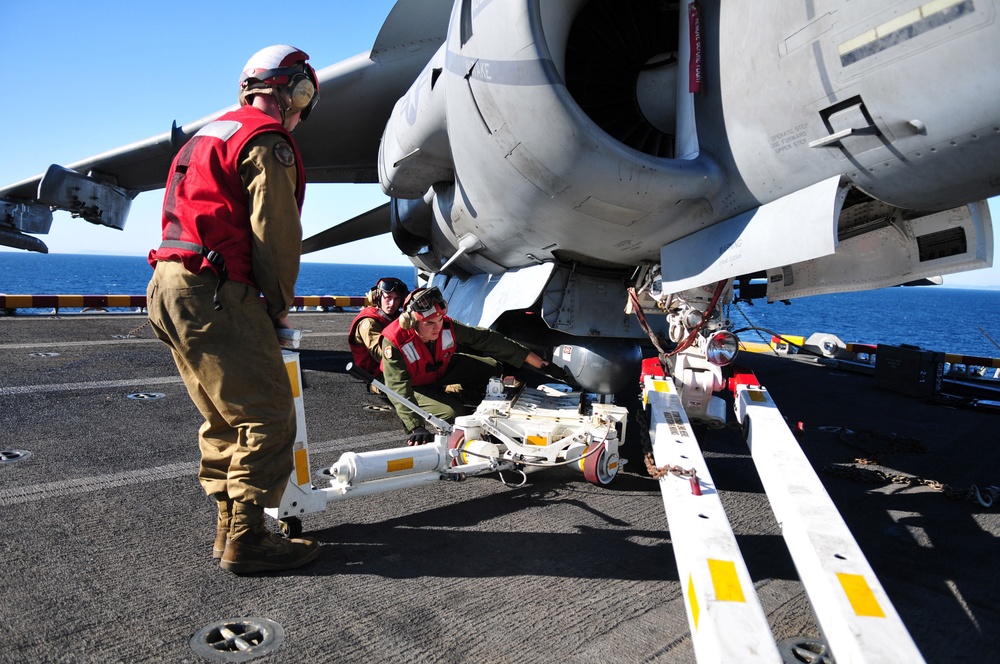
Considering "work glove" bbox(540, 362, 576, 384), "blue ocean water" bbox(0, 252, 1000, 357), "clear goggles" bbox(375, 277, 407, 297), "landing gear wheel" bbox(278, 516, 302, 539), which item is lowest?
"blue ocean water" bbox(0, 252, 1000, 357)

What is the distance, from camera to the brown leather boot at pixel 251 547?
271cm

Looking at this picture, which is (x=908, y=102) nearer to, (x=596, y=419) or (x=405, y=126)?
(x=596, y=419)

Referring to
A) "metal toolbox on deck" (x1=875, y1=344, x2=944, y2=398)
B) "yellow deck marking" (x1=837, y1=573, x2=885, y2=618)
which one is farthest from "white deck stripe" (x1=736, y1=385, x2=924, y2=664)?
"metal toolbox on deck" (x1=875, y1=344, x2=944, y2=398)

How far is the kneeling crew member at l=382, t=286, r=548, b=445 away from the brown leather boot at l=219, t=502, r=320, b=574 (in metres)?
1.54

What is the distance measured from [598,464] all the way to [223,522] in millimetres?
2107

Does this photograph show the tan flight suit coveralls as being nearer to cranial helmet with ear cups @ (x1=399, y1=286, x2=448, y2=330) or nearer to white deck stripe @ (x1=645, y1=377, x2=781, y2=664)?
white deck stripe @ (x1=645, y1=377, x2=781, y2=664)

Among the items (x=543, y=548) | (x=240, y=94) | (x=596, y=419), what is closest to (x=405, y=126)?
(x=240, y=94)

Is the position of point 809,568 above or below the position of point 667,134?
below

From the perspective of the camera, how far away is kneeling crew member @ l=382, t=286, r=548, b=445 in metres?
4.90

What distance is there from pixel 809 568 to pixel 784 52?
7.71ft

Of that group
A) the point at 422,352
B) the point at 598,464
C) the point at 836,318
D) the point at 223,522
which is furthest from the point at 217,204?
the point at 836,318

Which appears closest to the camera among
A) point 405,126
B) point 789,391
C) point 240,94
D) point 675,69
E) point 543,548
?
point 240,94

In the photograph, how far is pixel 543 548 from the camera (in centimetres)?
319

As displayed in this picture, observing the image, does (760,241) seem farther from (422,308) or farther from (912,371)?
(912,371)
